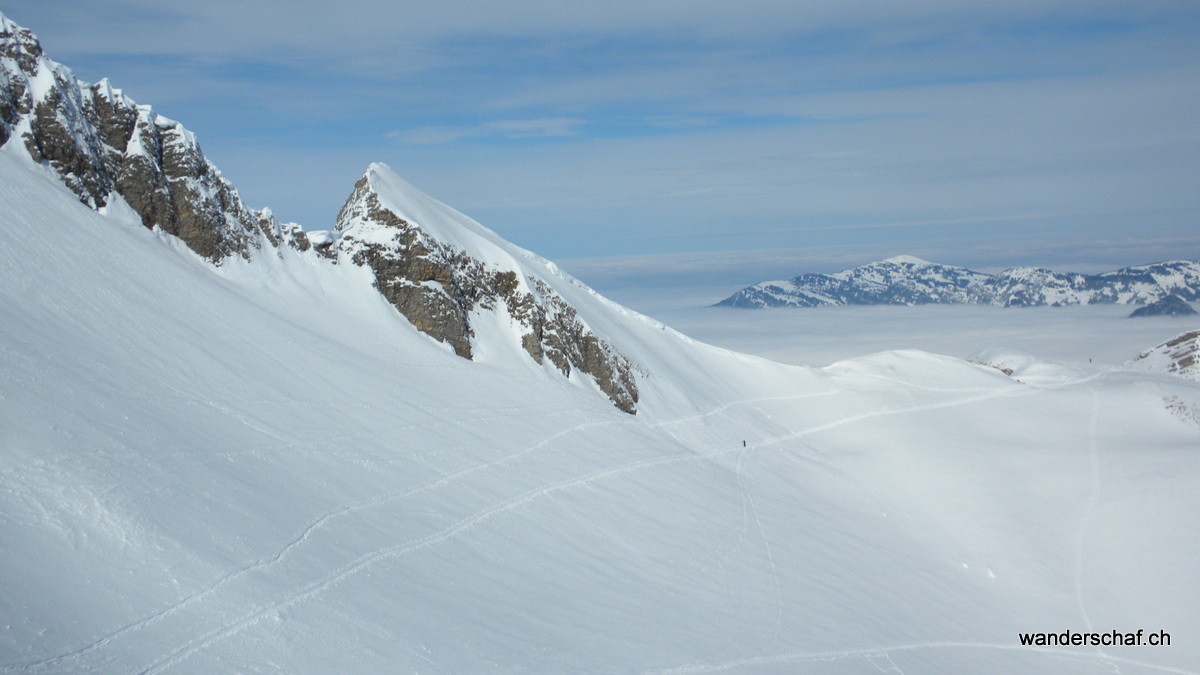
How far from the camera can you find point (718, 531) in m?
31.7

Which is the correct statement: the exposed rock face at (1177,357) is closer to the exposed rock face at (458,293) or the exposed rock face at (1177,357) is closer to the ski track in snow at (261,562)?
the exposed rock face at (458,293)

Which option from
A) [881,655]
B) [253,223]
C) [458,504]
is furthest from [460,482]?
[253,223]

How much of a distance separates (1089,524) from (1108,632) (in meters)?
9.15

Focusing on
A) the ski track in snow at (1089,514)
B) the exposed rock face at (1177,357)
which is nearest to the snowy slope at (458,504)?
the ski track in snow at (1089,514)

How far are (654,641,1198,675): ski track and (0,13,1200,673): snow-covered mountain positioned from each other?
0.13m

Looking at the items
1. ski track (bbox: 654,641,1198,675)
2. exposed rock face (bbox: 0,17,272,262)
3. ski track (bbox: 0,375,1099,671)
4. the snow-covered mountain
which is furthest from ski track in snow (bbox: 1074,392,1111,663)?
exposed rock face (bbox: 0,17,272,262)

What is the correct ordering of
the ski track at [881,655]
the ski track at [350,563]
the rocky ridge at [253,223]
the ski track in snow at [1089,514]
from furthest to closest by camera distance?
the ski track in snow at [1089,514]
the rocky ridge at [253,223]
the ski track at [881,655]
the ski track at [350,563]

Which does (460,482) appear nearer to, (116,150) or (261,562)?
(261,562)

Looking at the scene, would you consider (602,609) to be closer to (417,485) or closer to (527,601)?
(527,601)

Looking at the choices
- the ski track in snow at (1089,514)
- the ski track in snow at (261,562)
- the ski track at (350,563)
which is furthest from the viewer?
the ski track in snow at (1089,514)

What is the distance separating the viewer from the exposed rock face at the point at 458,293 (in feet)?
140

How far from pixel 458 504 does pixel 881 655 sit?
14.1 metres

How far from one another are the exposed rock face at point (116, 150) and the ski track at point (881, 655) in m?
28.6

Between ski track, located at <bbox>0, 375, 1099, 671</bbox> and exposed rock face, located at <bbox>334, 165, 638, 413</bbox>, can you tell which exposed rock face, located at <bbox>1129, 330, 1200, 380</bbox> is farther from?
ski track, located at <bbox>0, 375, 1099, 671</bbox>
